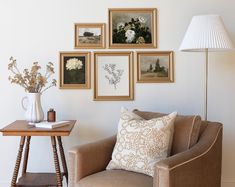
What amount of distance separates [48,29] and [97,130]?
3.46ft

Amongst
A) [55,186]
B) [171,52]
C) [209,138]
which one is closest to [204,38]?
[171,52]

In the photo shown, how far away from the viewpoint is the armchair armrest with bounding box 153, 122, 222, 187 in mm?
1822

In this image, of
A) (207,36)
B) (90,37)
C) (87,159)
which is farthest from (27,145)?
(207,36)

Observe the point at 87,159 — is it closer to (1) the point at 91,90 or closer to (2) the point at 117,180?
(2) the point at 117,180

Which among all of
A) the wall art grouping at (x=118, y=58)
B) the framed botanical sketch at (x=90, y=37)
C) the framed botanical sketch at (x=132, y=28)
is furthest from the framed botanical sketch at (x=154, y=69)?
the framed botanical sketch at (x=90, y=37)

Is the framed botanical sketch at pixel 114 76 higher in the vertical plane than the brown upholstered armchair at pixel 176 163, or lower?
higher

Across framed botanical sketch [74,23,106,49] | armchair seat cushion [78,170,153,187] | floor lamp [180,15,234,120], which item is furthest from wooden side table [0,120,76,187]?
floor lamp [180,15,234,120]

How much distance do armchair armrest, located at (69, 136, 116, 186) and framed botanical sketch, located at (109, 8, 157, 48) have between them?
1.03m

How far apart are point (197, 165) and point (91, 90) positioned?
1.37 m

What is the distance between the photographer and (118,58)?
305cm

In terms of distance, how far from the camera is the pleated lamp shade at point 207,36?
8.18ft

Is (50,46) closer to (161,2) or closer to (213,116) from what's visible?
(161,2)

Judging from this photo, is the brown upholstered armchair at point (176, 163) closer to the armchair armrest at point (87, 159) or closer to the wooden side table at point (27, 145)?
the armchair armrest at point (87, 159)

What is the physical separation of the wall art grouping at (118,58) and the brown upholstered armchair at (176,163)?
1.96 ft
